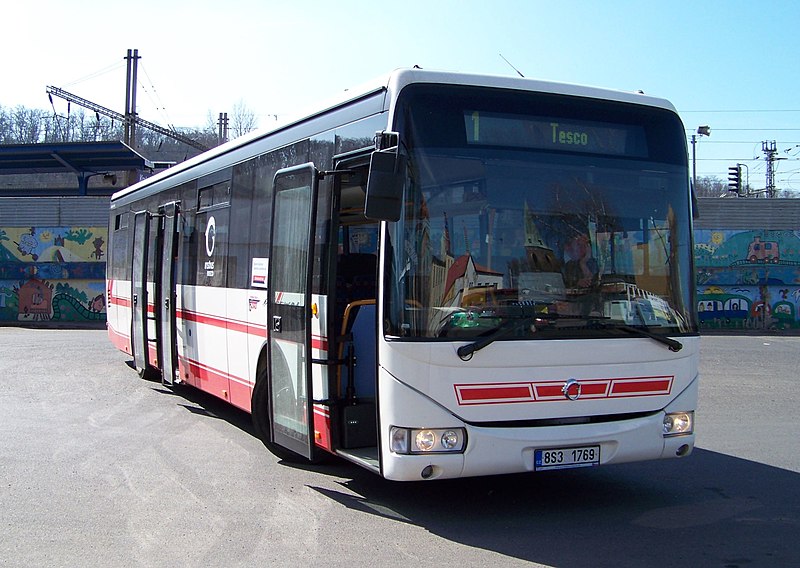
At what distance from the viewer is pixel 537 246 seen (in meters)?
6.43

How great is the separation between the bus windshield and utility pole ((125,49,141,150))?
63.5m

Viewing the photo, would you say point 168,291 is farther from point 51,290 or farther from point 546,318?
point 51,290

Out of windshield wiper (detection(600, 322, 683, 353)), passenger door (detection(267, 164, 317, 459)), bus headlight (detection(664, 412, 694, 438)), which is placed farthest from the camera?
passenger door (detection(267, 164, 317, 459))

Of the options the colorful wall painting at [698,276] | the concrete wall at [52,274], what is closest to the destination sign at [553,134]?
the colorful wall painting at [698,276]

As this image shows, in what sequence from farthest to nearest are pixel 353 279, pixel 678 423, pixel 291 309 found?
1. pixel 291 309
2. pixel 353 279
3. pixel 678 423

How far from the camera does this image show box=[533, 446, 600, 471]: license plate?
6.37 metres

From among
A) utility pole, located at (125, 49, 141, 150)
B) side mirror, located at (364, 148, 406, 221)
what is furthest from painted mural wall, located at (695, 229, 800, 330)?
utility pole, located at (125, 49, 141, 150)

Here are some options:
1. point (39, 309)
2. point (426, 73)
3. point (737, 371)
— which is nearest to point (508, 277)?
point (426, 73)

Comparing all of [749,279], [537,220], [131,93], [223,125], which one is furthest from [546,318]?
[223,125]

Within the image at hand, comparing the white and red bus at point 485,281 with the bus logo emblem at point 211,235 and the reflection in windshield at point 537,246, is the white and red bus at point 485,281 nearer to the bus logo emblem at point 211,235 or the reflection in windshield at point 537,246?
the reflection in windshield at point 537,246

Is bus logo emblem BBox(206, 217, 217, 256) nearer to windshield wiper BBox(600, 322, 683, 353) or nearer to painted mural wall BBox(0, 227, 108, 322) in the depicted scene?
windshield wiper BBox(600, 322, 683, 353)

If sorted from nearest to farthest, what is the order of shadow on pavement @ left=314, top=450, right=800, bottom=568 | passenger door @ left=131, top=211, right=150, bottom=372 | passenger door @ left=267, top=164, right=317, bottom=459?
shadow on pavement @ left=314, top=450, right=800, bottom=568, passenger door @ left=267, top=164, right=317, bottom=459, passenger door @ left=131, top=211, right=150, bottom=372

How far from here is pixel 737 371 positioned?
17.3 metres

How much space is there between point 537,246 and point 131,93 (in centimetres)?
6543
